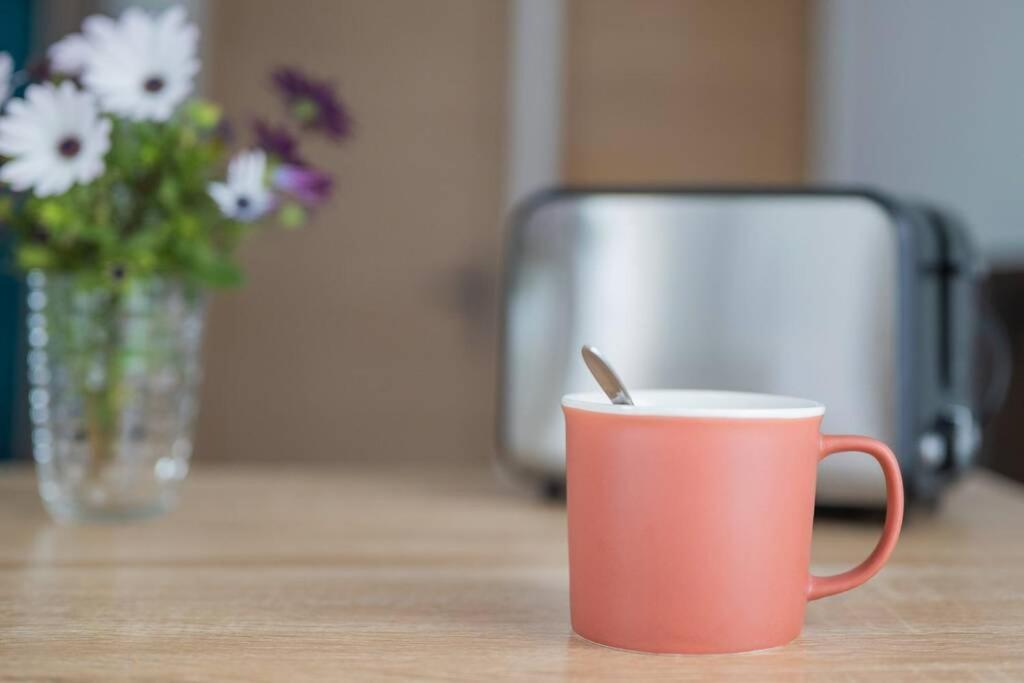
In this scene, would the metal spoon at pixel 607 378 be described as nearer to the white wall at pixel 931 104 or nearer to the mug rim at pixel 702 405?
the mug rim at pixel 702 405

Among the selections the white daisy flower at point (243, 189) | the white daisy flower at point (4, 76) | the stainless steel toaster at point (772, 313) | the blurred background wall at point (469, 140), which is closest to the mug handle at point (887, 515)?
the stainless steel toaster at point (772, 313)

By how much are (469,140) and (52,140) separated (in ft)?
4.67

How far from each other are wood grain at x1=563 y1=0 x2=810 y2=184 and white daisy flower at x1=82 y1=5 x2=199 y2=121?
144cm

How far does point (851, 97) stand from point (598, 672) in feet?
6.18

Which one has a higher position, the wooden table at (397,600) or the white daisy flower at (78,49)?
the white daisy flower at (78,49)

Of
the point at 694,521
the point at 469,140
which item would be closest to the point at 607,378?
the point at 694,521

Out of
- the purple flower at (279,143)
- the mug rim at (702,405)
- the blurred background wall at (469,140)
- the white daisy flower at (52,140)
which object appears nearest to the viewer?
the mug rim at (702,405)

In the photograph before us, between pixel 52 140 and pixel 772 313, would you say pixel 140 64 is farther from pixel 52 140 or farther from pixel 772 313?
pixel 772 313

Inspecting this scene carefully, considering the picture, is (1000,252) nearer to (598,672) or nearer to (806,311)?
(806,311)

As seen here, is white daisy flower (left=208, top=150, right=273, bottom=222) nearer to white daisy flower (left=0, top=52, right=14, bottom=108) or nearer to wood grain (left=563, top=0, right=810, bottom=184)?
white daisy flower (left=0, top=52, right=14, bottom=108)

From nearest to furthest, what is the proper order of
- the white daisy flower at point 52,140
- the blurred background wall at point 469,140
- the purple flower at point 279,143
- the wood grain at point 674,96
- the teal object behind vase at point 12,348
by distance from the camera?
1. the white daisy flower at point 52,140
2. the purple flower at point 279,143
3. the teal object behind vase at point 12,348
4. the blurred background wall at point 469,140
5. the wood grain at point 674,96

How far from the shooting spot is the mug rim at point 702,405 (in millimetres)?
372

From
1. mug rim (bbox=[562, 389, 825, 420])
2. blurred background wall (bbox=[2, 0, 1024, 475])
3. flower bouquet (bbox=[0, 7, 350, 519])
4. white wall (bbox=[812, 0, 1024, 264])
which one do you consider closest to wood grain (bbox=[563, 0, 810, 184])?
blurred background wall (bbox=[2, 0, 1024, 475])

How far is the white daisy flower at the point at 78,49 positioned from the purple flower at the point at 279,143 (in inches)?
4.2
